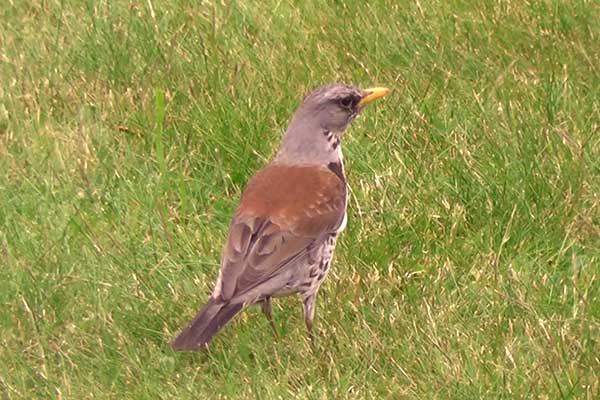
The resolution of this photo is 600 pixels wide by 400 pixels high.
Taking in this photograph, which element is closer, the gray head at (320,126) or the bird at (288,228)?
the bird at (288,228)

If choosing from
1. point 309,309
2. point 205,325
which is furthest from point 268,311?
point 205,325

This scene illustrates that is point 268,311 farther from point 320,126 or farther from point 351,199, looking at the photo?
point 351,199

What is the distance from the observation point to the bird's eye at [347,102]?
639cm

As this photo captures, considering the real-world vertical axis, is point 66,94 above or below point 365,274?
below

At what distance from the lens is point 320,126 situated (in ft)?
20.8

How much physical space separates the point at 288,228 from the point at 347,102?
2.59 ft

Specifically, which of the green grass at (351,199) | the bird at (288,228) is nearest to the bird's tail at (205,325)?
the bird at (288,228)

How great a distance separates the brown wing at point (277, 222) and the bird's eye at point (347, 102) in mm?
361

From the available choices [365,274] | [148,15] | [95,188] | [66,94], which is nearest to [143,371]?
[365,274]

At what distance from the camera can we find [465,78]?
7.92m

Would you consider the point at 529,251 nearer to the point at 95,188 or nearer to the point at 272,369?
the point at 272,369

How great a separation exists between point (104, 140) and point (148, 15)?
134 cm

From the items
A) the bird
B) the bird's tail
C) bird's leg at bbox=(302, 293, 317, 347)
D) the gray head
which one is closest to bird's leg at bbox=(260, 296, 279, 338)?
the bird

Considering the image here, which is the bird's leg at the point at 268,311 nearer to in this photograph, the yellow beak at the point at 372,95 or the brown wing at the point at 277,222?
the brown wing at the point at 277,222
